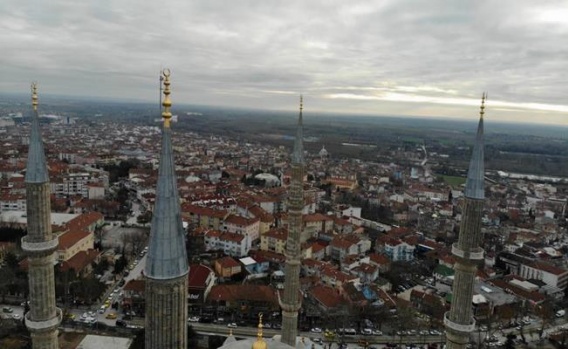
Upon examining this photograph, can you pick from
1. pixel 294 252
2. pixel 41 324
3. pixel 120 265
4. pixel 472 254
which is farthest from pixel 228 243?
pixel 472 254

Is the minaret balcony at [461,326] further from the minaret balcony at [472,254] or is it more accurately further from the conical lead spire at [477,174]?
the conical lead spire at [477,174]

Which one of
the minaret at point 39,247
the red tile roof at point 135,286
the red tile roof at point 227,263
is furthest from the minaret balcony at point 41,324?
the red tile roof at point 227,263

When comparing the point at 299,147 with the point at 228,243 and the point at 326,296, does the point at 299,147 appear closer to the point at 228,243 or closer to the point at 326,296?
the point at 326,296

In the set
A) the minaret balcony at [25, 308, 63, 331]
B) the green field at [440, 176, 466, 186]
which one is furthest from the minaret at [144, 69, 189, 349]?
the green field at [440, 176, 466, 186]

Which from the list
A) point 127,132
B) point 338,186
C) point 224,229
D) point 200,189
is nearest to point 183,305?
point 224,229

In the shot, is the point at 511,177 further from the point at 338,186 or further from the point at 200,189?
the point at 200,189

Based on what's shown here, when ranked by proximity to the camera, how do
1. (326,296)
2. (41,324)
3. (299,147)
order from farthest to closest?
(326,296) → (299,147) → (41,324)
